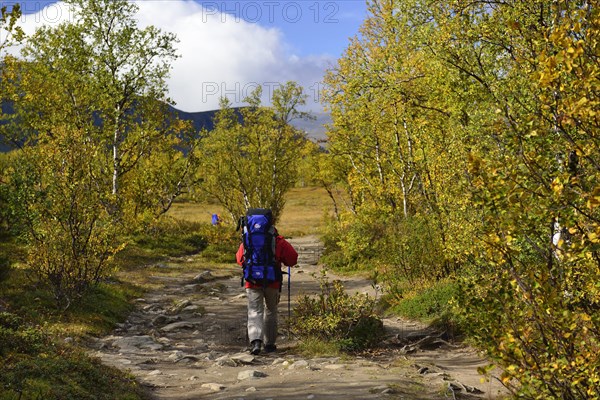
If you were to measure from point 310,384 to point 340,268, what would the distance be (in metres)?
16.7

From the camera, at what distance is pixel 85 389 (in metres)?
7.19

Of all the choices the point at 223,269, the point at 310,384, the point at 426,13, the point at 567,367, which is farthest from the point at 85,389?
the point at 223,269

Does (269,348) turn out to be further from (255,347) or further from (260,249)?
(260,249)

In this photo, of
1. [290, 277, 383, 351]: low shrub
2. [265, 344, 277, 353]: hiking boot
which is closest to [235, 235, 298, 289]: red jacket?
[290, 277, 383, 351]: low shrub

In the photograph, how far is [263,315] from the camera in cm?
1126

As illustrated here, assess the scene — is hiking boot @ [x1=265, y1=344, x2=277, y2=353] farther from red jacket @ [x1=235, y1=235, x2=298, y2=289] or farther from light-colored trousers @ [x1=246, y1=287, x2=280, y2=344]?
red jacket @ [x1=235, y1=235, x2=298, y2=289]

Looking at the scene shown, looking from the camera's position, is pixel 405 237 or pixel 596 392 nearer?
pixel 596 392

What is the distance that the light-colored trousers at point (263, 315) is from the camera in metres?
11.1

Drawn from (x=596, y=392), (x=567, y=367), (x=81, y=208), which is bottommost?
A: (x=596, y=392)

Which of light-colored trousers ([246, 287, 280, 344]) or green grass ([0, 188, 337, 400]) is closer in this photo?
green grass ([0, 188, 337, 400])

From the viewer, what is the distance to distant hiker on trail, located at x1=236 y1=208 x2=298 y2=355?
11.0 meters

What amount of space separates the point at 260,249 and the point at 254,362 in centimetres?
223

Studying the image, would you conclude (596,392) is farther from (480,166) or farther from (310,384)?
(310,384)

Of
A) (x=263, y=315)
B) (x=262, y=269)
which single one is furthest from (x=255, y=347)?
(x=262, y=269)
